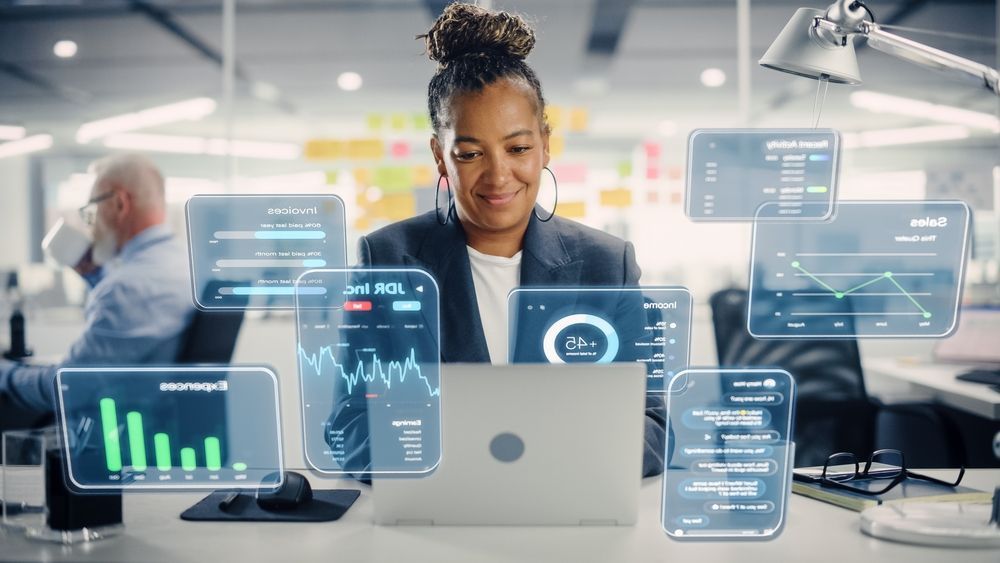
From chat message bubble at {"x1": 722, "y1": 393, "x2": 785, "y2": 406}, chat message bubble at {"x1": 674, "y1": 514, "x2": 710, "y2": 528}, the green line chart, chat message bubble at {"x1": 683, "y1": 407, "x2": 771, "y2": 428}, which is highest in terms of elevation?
the green line chart

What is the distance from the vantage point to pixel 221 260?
1485mm

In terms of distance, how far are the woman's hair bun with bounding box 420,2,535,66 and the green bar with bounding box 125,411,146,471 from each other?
94cm

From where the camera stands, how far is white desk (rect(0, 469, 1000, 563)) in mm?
1113

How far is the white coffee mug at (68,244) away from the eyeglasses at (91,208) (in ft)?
0.18

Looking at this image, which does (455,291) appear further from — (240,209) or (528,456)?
(528,456)

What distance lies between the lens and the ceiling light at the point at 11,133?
4508mm

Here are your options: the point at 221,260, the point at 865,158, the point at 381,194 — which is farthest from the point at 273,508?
the point at 865,158

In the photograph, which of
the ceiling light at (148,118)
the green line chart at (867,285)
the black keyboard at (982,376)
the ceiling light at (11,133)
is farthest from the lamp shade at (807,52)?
the ceiling light at (11,133)

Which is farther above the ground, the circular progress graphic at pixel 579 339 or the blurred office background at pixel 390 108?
the blurred office background at pixel 390 108

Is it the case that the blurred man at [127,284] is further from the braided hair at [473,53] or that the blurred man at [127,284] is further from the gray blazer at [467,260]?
the braided hair at [473,53]

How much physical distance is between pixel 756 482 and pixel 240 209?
3.47 ft

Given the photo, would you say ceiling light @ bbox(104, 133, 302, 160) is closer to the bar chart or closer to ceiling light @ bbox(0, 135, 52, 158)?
ceiling light @ bbox(0, 135, 52, 158)

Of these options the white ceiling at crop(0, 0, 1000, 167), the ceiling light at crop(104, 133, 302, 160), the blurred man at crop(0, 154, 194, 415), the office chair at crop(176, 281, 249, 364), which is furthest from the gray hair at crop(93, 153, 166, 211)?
the white ceiling at crop(0, 0, 1000, 167)

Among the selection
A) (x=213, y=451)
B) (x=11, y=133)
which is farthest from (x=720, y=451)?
(x=11, y=133)
